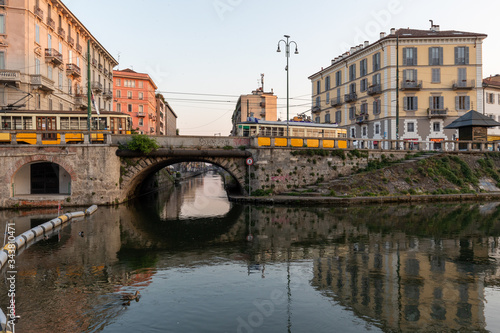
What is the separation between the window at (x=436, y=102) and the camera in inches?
2025

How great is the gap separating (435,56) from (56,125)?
1897 inches

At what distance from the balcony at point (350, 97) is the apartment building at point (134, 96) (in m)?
45.6

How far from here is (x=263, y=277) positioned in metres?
12.4

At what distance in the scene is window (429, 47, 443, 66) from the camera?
168 ft

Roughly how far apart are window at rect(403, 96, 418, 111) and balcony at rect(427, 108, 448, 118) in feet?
5.85

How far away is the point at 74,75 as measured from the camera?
157 ft

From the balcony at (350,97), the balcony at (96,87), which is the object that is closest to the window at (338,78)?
the balcony at (350,97)

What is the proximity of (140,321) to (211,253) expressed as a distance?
6.79 meters

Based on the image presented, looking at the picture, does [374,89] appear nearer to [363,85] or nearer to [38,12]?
[363,85]

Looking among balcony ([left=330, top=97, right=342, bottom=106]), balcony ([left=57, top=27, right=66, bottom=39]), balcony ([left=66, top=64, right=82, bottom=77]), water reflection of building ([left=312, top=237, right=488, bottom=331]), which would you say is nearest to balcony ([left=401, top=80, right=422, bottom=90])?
balcony ([left=330, top=97, right=342, bottom=106])

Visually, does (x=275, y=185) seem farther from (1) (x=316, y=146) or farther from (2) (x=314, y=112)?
(2) (x=314, y=112)

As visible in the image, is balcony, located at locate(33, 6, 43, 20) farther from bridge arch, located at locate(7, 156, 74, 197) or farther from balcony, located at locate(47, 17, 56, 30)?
bridge arch, located at locate(7, 156, 74, 197)

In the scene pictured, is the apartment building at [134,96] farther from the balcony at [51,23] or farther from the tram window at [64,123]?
the tram window at [64,123]

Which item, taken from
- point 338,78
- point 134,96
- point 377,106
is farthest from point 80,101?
point 377,106
